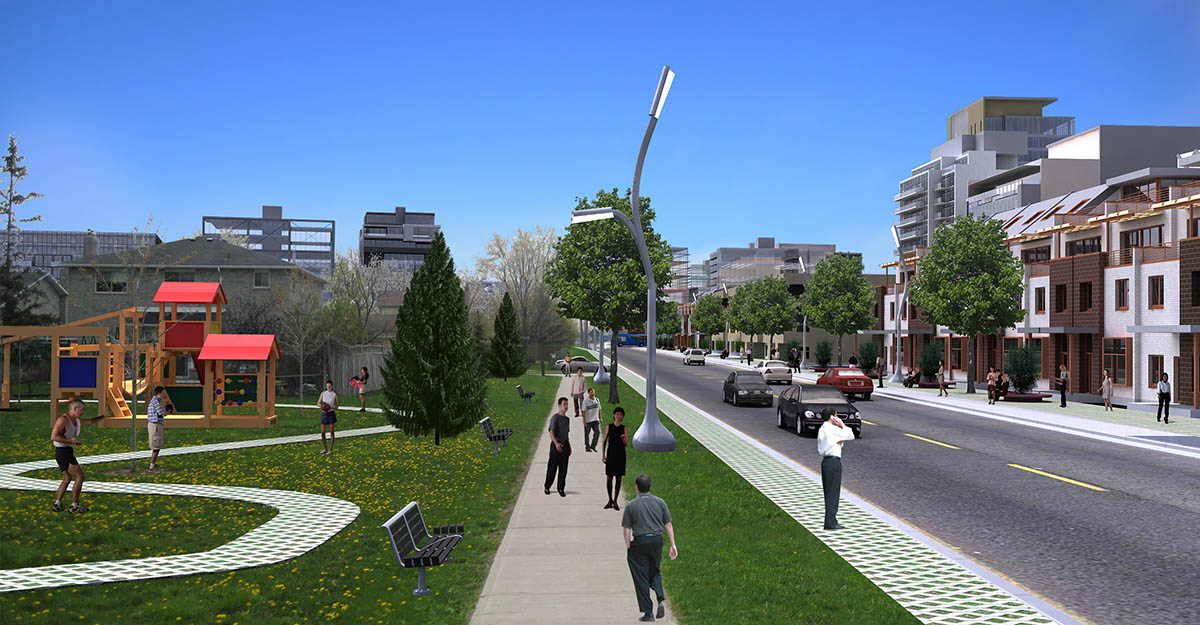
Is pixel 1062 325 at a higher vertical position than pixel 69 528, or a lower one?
higher

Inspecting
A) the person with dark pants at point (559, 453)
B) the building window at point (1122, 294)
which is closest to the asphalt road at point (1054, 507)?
the person with dark pants at point (559, 453)

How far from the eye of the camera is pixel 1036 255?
53.8 m

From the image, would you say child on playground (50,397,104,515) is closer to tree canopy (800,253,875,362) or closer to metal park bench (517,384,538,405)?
metal park bench (517,384,538,405)

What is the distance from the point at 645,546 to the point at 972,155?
128311 mm

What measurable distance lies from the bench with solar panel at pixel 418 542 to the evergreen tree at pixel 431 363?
12369mm

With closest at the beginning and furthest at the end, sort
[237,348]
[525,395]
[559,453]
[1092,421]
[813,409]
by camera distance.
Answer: [559,453] → [813,409] → [237,348] → [1092,421] → [525,395]

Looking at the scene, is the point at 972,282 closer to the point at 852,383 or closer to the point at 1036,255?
the point at 852,383

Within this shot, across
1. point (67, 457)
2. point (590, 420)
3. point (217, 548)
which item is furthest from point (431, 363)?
point (217, 548)

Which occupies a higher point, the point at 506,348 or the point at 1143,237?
the point at 1143,237

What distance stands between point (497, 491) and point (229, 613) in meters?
7.56

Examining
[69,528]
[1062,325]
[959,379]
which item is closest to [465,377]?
[69,528]

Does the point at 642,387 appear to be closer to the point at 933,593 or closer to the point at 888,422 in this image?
the point at 888,422

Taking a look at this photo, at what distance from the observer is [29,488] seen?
16375mm

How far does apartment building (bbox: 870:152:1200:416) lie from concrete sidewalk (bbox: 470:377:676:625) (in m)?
31.0
